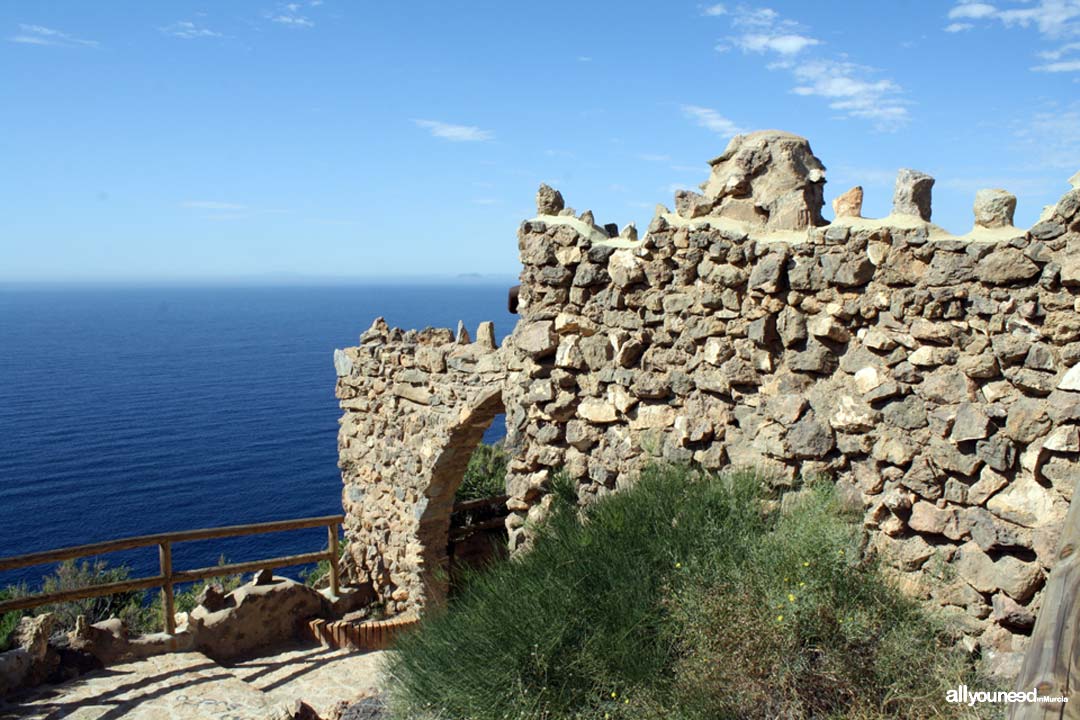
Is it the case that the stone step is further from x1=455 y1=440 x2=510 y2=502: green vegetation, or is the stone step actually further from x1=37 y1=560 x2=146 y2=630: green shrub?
x1=455 y1=440 x2=510 y2=502: green vegetation

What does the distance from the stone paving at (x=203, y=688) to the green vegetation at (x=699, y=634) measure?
3.11 metres

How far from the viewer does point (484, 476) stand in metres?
14.9

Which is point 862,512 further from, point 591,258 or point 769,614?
point 591,258

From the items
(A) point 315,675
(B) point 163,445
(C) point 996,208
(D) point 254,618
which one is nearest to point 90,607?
(D) point 254,618

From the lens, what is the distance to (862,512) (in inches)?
178

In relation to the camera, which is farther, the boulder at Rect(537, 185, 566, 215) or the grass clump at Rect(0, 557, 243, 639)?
the grass clump at Rect(0, 557, 243, 639)

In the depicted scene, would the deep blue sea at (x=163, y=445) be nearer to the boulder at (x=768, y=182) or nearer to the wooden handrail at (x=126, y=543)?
the wooden handrail at (x=126, y=543)

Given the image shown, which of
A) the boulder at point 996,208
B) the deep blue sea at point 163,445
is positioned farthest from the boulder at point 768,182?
the deep blue sea at point 163,445

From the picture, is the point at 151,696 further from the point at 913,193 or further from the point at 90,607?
the point at 913,193

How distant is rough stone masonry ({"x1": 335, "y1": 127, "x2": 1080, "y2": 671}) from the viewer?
3865mm

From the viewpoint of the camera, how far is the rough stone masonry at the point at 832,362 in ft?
12.7

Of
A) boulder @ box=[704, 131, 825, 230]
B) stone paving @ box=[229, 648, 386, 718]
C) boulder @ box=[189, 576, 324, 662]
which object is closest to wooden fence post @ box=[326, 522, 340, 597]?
boulder @ box=[189, 576, 324, 662]

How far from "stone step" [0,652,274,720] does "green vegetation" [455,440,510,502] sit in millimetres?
5847

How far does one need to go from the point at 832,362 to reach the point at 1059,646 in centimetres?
286
